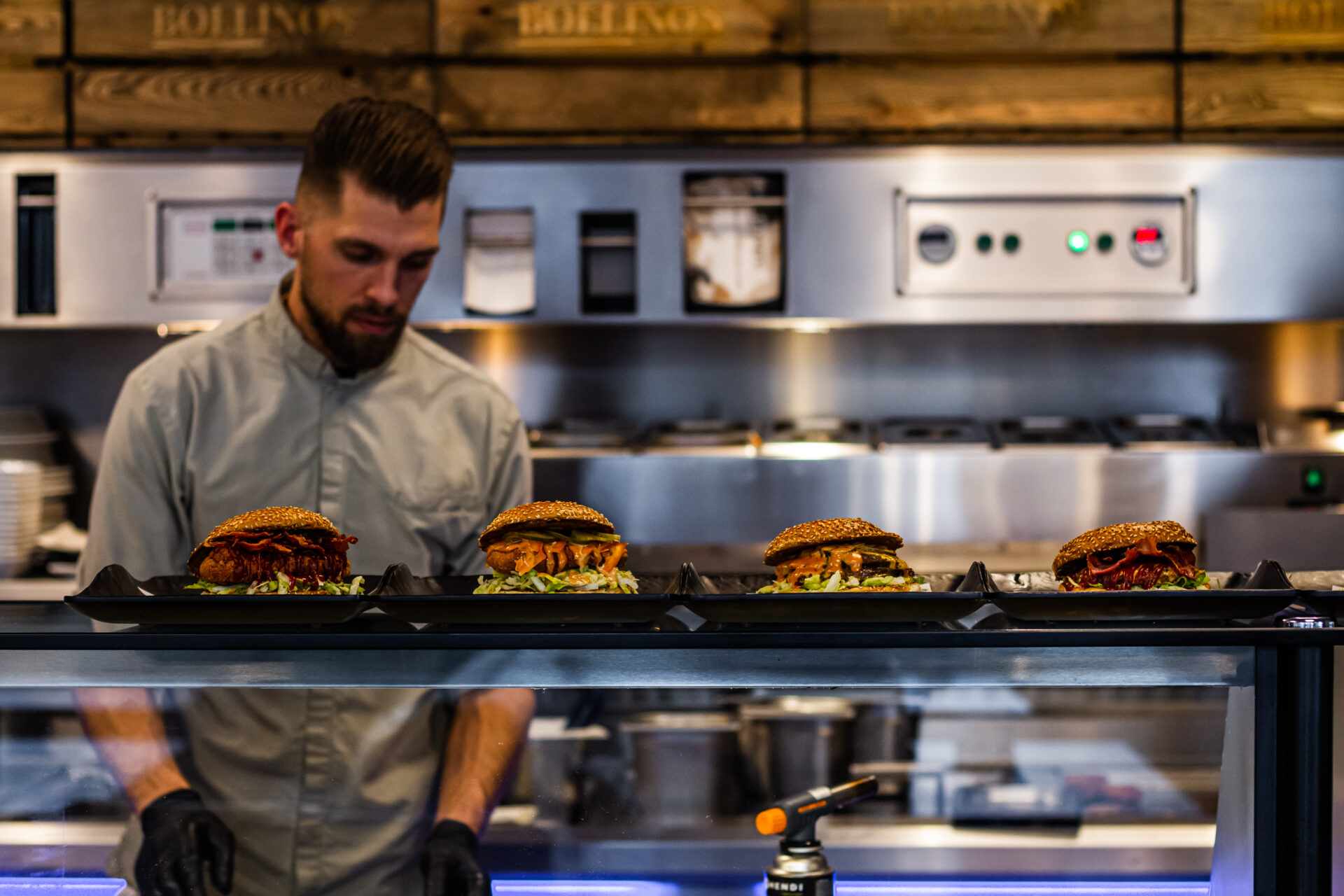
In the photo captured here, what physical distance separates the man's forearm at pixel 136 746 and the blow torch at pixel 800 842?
27.1 inches

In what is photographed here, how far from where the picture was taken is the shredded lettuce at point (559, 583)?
124cm

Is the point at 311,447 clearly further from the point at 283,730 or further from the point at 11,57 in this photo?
the point at 11,57

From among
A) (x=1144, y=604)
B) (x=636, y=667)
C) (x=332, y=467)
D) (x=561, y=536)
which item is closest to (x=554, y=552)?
(x=561, y=536)

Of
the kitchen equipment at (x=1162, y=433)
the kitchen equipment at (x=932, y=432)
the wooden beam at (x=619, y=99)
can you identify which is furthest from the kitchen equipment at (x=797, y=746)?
the wooden beam at (x=619, y=99)

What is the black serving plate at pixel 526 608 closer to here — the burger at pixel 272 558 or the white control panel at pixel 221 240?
the burger at pixel 272 558

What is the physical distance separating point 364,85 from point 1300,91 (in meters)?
2.70

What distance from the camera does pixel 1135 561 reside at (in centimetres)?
126

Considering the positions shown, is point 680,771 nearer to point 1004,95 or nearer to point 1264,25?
point 1004,95

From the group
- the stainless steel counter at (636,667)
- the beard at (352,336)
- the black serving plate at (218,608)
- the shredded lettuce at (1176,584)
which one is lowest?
the stainless steel counter at (636,667)

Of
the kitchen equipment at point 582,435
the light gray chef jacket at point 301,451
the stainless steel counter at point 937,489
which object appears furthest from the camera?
the kitchen equipment at point 582,435

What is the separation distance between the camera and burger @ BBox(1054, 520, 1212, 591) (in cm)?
125

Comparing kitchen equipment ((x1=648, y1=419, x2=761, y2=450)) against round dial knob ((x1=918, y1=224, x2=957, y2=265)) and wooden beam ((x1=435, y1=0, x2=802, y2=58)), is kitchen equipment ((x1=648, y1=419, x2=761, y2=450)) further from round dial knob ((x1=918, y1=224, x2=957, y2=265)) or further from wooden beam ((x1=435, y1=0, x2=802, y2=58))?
wooden beam ((x1=435, y1=0, x2=802, y2=58))

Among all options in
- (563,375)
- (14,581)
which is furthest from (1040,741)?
(14,581)

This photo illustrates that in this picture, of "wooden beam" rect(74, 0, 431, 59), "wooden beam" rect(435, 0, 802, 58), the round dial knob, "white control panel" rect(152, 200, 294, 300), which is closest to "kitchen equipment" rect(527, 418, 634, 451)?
"white control panel" rect(152, 200, 294, 300)
